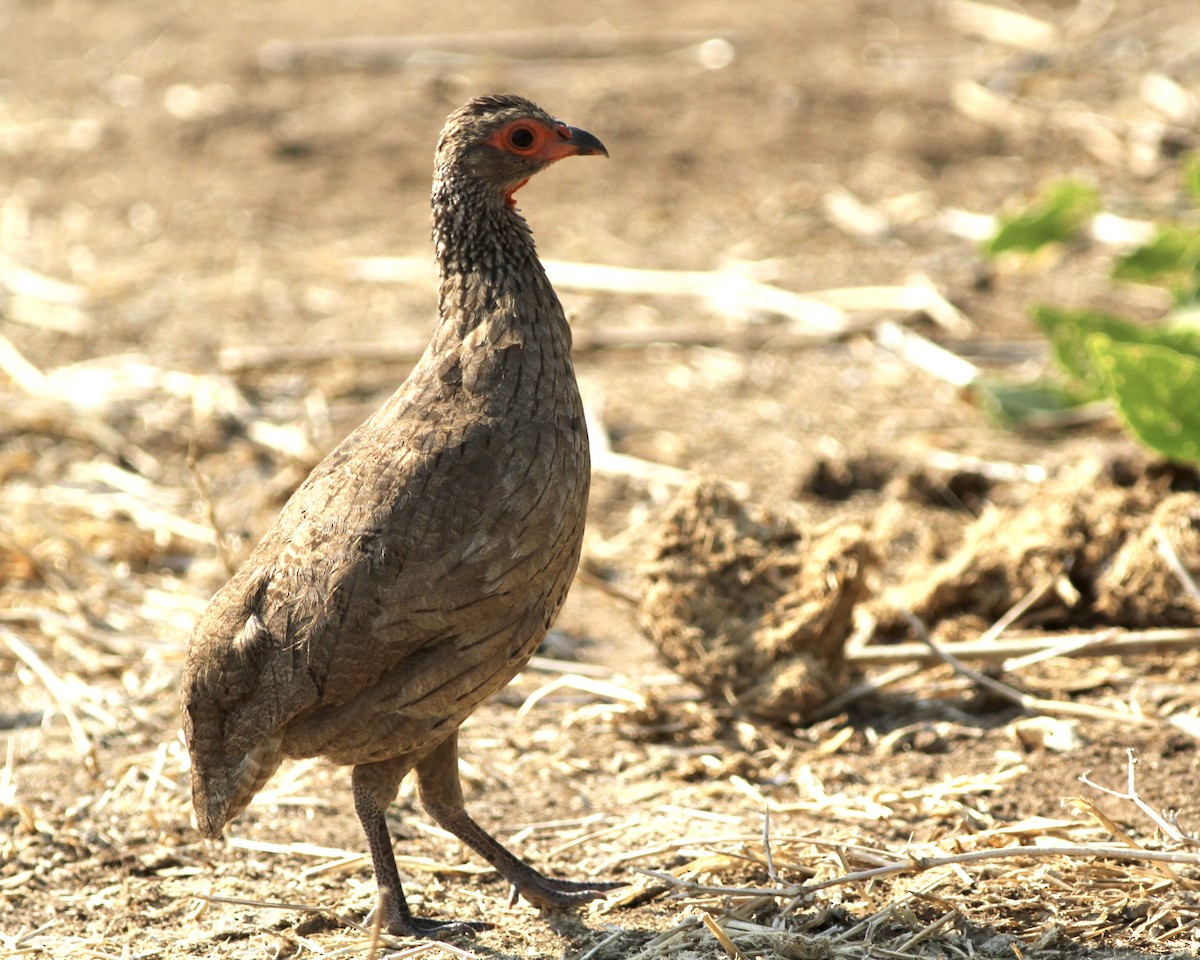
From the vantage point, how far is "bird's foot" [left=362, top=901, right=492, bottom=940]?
388 centimetres

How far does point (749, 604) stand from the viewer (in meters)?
5.03

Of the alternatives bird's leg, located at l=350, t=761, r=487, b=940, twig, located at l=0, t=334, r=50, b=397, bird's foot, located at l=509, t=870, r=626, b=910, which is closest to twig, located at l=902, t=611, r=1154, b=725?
bird's foot, located at l=509, t=870, r=626, b=910

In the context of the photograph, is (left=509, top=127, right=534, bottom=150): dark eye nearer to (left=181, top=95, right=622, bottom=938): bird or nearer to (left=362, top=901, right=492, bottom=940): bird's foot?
(left=181, top=95, right=622, bottom=938): bird

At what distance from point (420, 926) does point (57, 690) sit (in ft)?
6.67

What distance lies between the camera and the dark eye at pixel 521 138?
13.1ft

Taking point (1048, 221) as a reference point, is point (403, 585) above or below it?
above

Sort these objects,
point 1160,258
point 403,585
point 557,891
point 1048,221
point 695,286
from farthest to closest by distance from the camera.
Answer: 1. point 695,286
2. point 1048,221
3. point 1160,258
4. point 557,891
5. point 403,585

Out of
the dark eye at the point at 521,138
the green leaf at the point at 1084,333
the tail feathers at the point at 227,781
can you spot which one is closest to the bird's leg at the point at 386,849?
the tail feathers at the point at 227,781

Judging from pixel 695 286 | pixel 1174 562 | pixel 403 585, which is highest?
pixel 403 585

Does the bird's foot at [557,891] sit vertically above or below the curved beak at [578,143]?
below

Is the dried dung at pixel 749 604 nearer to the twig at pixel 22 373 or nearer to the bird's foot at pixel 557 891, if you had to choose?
the bird's foot at pixel 557 891

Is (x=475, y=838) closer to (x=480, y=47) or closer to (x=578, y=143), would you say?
(x=578, y=143)

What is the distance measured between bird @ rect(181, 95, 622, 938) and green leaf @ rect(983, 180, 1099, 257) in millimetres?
4317

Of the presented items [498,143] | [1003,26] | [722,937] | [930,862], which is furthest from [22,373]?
[1003,26]
